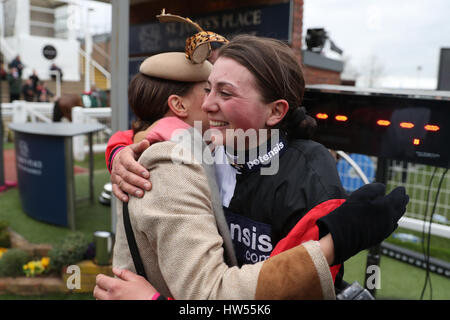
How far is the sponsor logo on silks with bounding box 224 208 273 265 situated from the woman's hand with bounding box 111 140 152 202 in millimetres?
302

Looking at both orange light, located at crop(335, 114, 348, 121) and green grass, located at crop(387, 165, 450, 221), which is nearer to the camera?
orange light, located at crop(335, 114, 348, 121)

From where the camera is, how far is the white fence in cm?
754

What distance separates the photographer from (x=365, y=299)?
876 millimetres

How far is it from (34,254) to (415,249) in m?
3.76

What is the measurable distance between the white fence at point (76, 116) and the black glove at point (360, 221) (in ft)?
24.1

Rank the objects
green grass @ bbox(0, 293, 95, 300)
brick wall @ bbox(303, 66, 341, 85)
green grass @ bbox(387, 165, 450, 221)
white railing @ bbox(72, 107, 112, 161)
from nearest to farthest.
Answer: green grass @ bbox(0, 293, 95, 300)
green grass @ bbox(387, 165, 450, 221)
brick wall @ bbox(303, 66, 341, 85)
white railing @ bbox(72, 107, 112, 161)

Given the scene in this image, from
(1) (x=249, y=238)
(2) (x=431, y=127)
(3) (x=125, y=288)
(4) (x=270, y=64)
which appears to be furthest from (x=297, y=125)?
(2) (x=431, y=127)

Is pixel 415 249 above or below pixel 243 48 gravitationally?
below

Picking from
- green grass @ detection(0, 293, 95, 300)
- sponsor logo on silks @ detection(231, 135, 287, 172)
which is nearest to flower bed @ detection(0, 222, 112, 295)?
green grass @ detection(0, 293, 95, 300)

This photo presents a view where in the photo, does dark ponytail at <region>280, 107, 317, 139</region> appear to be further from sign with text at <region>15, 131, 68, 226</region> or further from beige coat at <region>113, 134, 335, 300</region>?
sign with text at <region>15, 131, 68, 226</region>

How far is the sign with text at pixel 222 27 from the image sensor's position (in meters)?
4.16

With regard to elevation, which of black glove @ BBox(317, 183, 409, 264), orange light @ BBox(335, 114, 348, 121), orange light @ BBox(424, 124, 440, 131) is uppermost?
orange light @ BBox(335, 114, 348, 121)

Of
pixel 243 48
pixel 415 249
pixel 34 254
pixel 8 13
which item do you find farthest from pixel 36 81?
pixel 243 48
